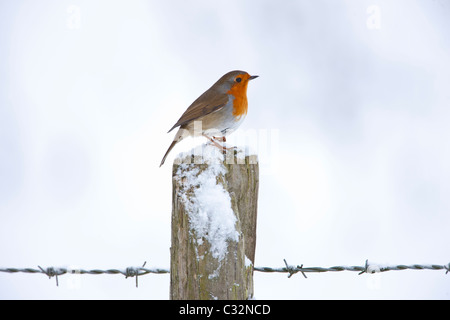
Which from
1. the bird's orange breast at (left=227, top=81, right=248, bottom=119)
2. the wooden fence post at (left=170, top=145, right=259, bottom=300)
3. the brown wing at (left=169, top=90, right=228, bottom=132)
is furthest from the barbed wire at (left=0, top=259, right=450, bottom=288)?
the bird's orange breast at (left=227, top=81, right=248, bottom=119)

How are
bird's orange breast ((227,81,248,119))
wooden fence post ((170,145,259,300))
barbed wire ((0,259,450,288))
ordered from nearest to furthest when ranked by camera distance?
1. wooden fence post ((170,145,259,300))
2. barbed wire ((0,259,450,288))
3. bird's orange breast ((227,81,248,119))

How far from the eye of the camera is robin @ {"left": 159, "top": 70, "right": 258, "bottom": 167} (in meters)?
3.18

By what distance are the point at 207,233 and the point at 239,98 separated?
5.50 ft

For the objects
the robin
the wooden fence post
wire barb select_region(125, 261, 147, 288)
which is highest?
the robin

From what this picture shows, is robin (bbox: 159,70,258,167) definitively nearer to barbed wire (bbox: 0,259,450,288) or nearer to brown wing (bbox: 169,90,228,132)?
brown wing (bbox: 169,90,228,132)

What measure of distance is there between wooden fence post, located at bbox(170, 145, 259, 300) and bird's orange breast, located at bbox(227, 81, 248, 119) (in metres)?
1.29

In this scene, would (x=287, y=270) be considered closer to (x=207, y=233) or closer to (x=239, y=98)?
(x=207, y=233)

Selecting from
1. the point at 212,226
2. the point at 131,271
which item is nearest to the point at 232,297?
the point at 212,226

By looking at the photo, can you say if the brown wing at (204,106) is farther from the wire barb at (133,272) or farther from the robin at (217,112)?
the wire barb at (133,272)

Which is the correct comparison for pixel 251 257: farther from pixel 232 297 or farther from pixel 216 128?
pixel 216 128

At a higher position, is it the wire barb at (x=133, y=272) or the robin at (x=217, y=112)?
the robin at (x=217, y=112)

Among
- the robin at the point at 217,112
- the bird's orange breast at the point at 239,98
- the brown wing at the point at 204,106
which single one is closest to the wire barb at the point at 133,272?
the robin at the point at 217,112

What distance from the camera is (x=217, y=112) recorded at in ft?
10.6

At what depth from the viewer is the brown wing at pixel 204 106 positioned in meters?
3.15
